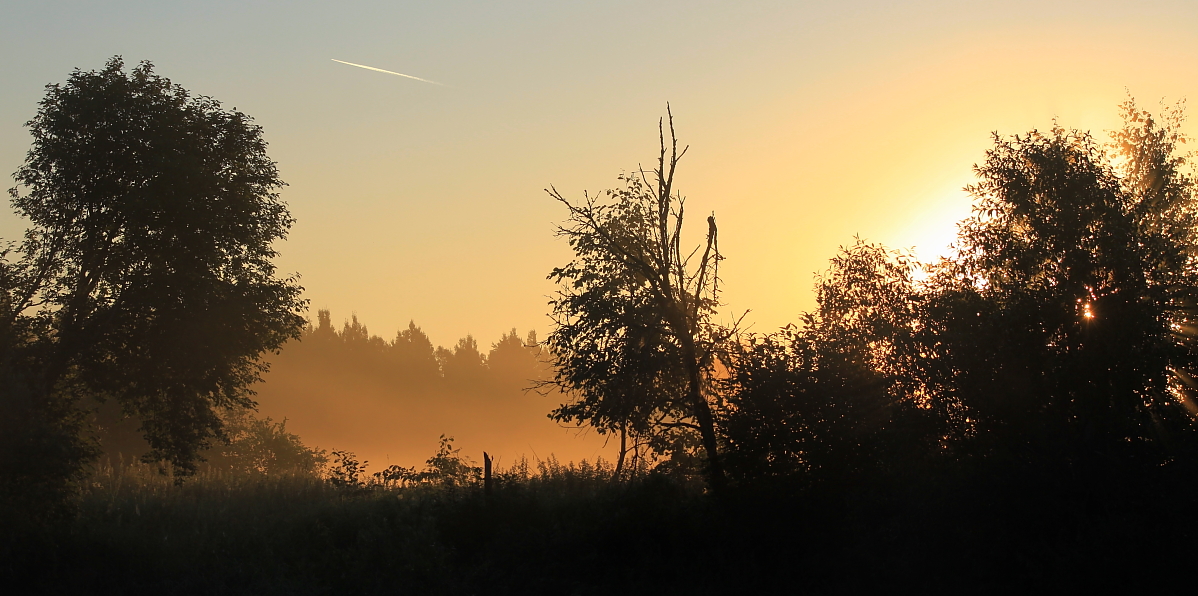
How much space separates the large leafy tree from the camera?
87.5ft

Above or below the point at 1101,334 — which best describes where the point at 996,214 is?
above

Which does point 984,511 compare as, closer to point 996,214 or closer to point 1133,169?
point 996,214

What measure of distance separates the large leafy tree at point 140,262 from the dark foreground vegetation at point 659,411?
94mm

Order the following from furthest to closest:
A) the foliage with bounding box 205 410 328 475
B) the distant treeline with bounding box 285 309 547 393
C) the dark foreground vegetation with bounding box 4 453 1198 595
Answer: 1. the distant treeline with bounding box 285 309 547 393
2. the foliage with bounding box 205 410 328 475
3. the dark foreground vegetation with bounding box 4 453 1198 595

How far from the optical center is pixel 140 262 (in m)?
27.3

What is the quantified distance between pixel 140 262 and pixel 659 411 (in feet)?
57.4

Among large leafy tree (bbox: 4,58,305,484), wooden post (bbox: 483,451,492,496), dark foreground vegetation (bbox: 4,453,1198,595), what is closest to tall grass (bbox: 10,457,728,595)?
dark foreground vegetation (bbox: 4,453,1198,595)

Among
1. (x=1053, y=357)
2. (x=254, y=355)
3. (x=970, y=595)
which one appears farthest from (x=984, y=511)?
(x=254, y=355)

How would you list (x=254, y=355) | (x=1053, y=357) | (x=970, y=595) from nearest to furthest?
(x=970, y=595)
(x=1053, y=357)
(x=254, y=355)

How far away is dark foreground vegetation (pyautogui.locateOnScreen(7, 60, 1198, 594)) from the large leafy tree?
94 mm

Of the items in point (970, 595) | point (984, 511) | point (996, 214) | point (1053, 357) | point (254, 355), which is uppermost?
point (996, 214)

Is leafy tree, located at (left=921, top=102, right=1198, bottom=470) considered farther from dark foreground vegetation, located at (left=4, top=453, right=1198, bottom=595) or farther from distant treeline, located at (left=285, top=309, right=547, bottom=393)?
distant treeline, located at (left=285, top=309, right=547, bottom=393)

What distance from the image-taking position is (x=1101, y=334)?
2030 cm

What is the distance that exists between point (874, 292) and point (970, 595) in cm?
1112
